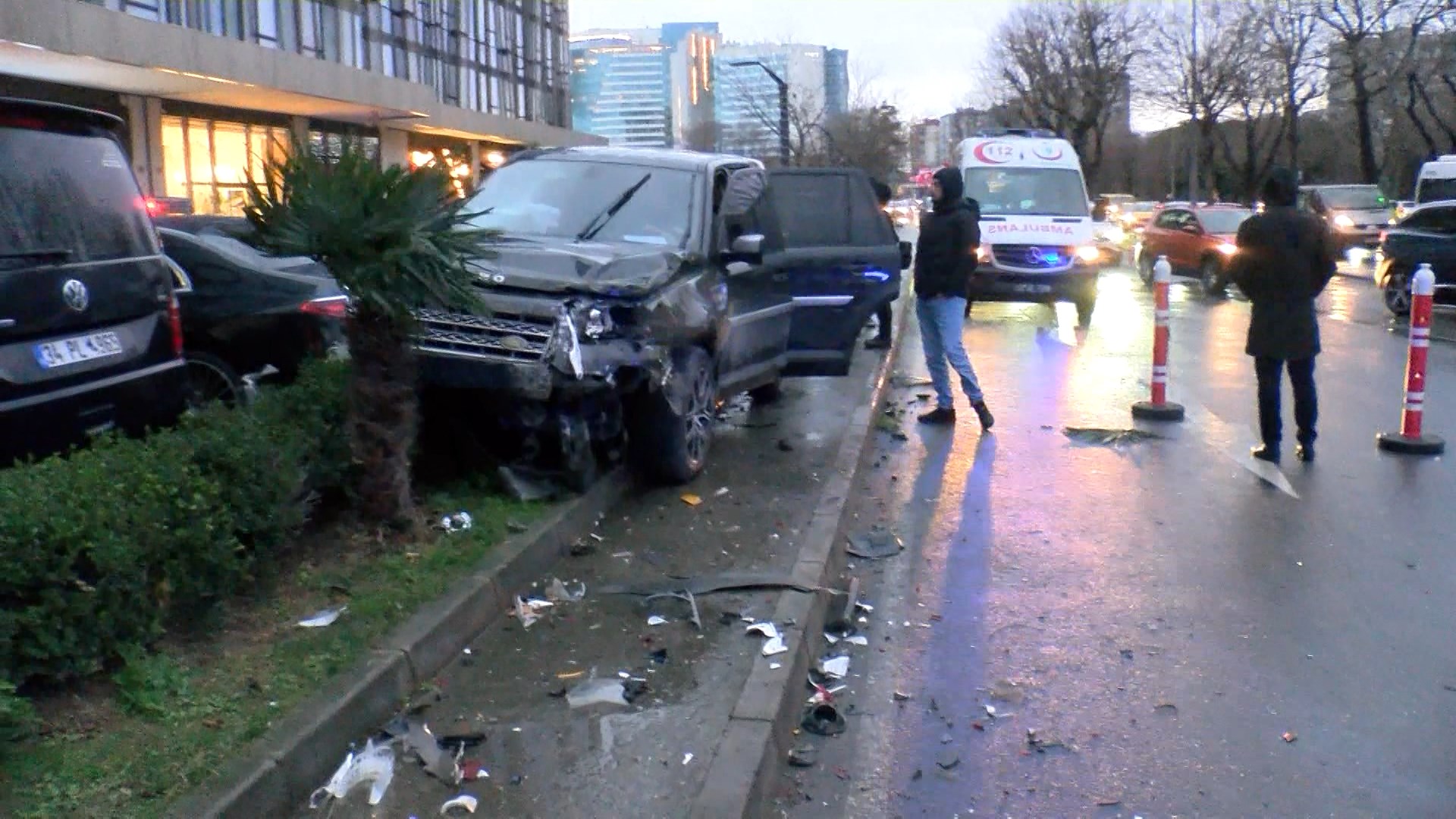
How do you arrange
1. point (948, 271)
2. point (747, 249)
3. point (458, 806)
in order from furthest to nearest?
1. point (948, 271)
2. point (747, 249)
3. point (458, 806)

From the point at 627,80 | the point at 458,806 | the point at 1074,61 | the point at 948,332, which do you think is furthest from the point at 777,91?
the point at 627,80

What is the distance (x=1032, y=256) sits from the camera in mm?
18656

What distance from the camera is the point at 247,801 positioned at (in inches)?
146

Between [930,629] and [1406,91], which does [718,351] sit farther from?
[1406,91]

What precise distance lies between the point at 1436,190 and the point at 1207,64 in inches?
822

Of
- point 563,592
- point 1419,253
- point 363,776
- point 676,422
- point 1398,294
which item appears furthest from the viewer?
point 1398,294

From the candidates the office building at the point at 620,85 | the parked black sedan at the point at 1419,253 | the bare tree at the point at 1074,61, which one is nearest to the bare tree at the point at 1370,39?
the bare tree at the point at 1074,61

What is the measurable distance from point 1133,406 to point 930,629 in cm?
558

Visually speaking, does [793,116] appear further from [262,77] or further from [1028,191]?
[1028,191]

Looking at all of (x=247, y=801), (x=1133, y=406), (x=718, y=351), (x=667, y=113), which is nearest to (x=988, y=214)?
(x=1133, y=406)

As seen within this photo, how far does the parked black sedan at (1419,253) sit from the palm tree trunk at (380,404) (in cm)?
1694

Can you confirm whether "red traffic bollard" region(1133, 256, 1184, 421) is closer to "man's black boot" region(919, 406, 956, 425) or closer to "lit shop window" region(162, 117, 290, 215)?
"man's black boot" region(919, 406, 956, 425)

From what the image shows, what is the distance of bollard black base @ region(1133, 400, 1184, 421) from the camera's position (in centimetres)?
1073

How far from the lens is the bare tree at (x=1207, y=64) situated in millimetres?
46781
